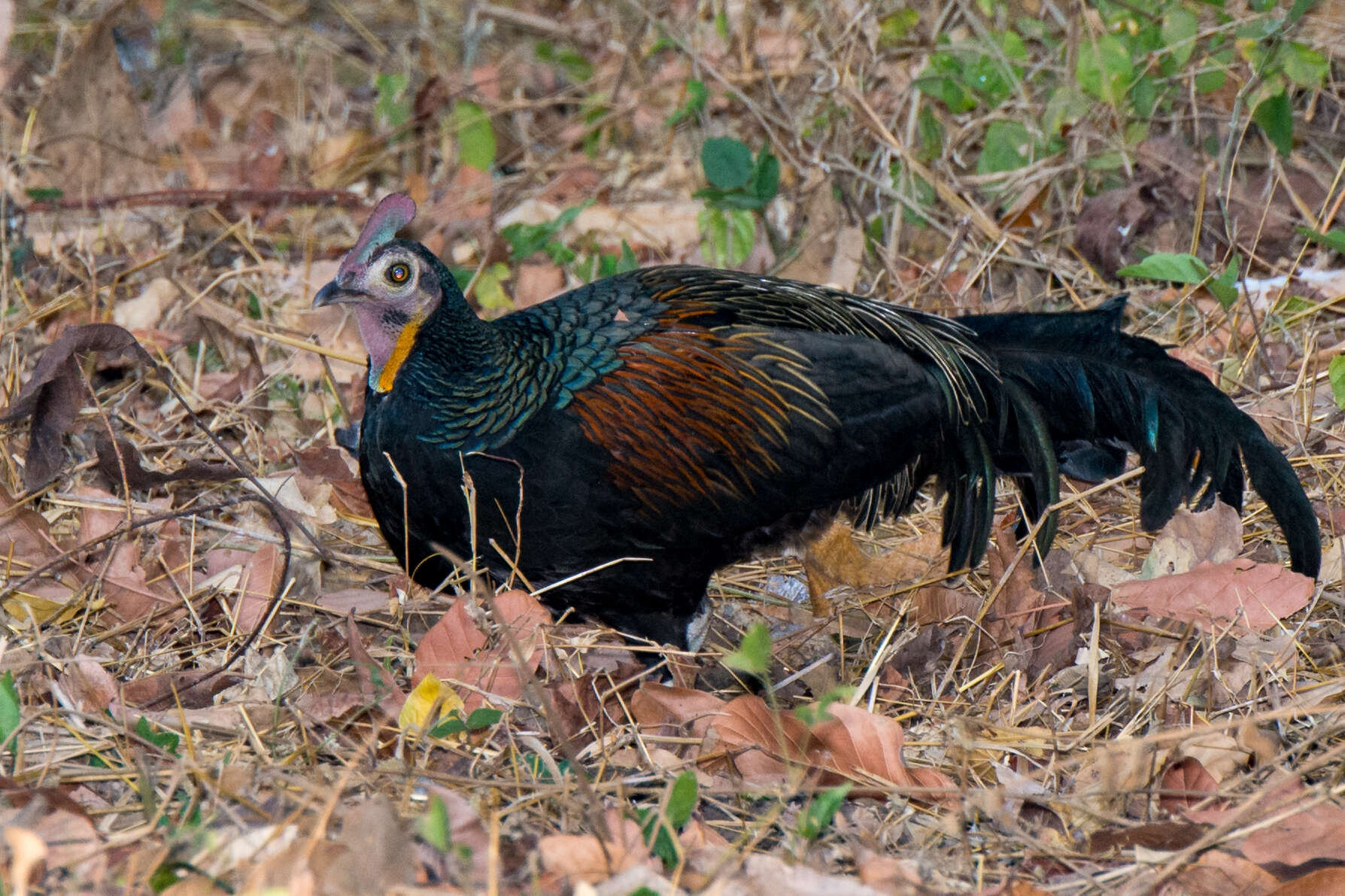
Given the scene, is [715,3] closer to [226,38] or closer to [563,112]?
[563,112]

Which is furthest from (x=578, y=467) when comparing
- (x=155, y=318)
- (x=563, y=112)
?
(x=563, y=112)

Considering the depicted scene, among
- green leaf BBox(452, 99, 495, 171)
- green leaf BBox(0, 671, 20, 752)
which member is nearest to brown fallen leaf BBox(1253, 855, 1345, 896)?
green leaf BBox(0, 671, 20, 752)

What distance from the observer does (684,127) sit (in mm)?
6359

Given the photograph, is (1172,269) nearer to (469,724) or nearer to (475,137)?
(469,724)

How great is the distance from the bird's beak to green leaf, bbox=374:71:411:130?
342cm

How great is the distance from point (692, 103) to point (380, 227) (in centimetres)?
262

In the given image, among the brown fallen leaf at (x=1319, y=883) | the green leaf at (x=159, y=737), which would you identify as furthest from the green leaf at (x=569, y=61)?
the brown fallen leaf at (x=1319, y=883)

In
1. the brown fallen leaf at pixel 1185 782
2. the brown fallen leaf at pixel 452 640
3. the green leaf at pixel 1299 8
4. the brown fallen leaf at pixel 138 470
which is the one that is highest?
the green leaf at pixel 1299 8

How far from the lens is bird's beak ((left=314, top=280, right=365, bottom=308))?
11.0 ft

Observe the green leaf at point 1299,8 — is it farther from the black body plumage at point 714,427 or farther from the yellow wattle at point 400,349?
the yellow wattle at point 400,349

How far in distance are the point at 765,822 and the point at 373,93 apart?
572 centimetres

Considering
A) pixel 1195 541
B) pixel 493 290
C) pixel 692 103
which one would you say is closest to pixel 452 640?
pixel 1195 541

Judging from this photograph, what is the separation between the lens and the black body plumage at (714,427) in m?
3.35

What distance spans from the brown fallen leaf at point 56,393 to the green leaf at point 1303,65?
→ 13.1ft
